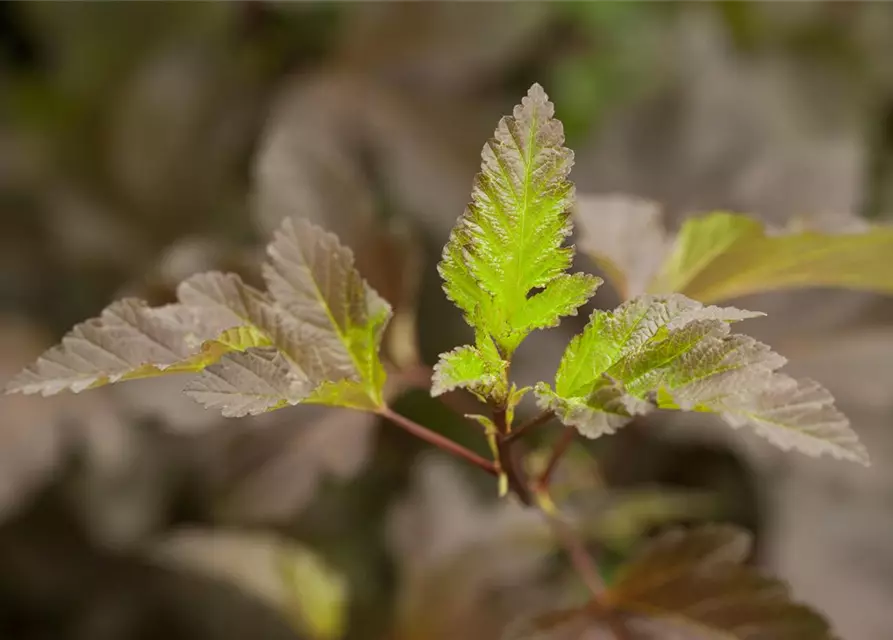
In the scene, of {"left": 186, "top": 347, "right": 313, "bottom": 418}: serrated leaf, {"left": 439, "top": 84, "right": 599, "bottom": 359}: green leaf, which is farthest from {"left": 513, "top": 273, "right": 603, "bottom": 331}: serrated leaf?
{"left": 186, "top": 347, "right": 313, "bottom": 418}: serrated leaf

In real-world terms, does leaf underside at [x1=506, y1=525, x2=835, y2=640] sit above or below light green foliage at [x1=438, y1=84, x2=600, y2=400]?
below

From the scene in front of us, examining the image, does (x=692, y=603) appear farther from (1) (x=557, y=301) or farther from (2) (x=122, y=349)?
(2) (x=122, y=349)

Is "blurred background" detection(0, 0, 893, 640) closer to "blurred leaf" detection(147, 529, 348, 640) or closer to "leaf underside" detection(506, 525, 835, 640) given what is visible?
"blurred leaf" detection(147, 529, 348, 640)

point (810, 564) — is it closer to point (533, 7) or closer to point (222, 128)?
point (533, 7)

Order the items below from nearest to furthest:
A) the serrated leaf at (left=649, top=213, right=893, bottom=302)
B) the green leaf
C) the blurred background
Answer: the green leaf, the serrated leaf at (left=649, top=213, right=893, bottom=302), the blurred background

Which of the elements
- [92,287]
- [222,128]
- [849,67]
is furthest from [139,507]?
[849,67]

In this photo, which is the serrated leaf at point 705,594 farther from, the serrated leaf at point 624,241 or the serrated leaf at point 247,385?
the serrated leaf at point 247,385

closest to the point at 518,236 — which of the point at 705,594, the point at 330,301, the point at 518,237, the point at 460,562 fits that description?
the point at 518,237
